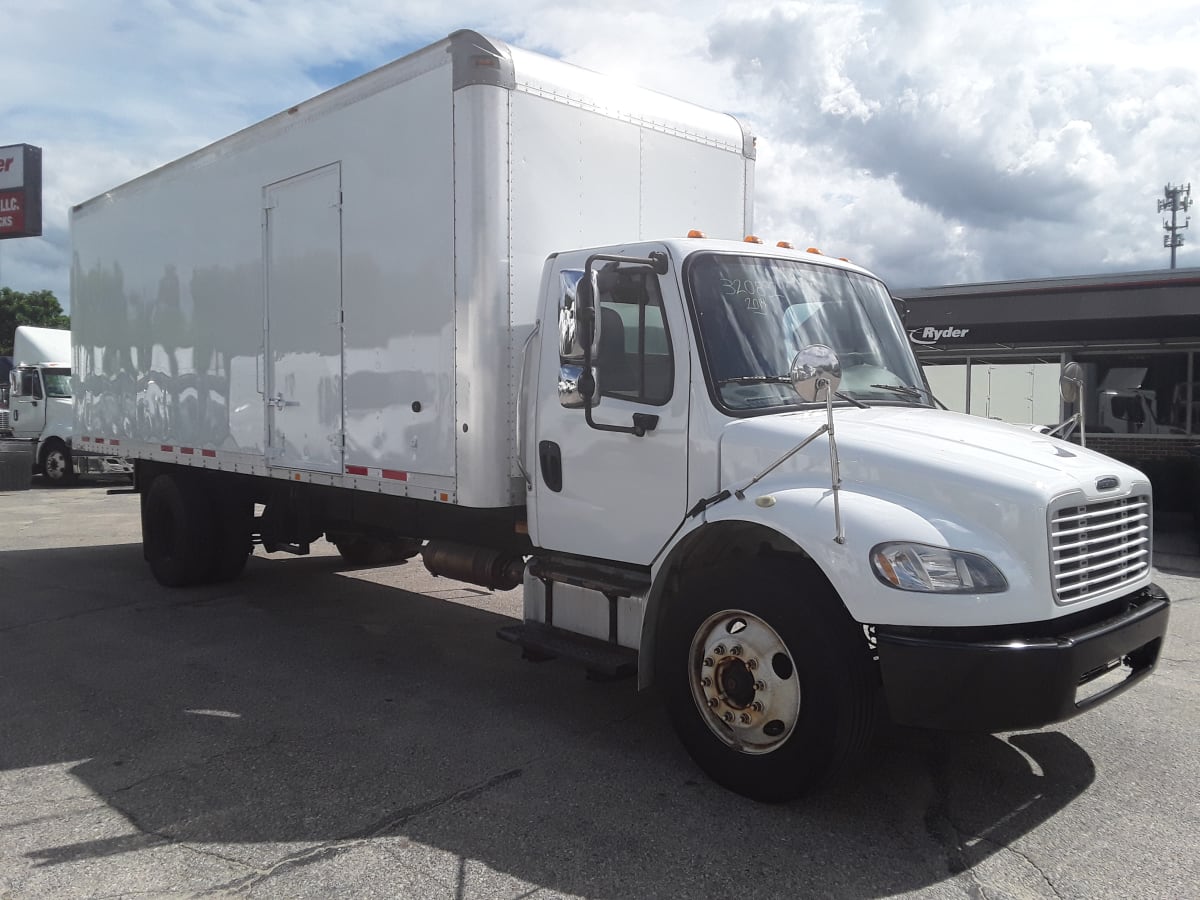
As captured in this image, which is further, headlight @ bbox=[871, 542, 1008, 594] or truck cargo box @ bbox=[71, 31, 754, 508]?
truck cargo box @ bbox=[71, 31, 754, 508]

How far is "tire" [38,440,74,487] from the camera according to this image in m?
20.6

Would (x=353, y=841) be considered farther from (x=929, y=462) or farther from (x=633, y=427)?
(x=929, y=462)

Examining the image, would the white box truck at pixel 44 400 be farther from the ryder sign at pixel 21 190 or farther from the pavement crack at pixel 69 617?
the pavement crack at pixel 69 617

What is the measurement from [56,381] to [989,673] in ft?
70.5

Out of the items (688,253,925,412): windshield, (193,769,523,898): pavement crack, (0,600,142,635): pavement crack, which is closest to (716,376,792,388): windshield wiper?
(688,253,925,412): windshield

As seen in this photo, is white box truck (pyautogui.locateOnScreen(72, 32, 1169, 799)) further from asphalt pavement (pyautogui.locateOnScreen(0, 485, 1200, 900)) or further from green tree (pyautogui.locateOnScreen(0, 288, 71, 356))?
green tree (pyautogui.locateOnScreen(0, 288, 71, 356))

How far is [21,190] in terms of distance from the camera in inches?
1125

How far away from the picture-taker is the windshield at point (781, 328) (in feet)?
15.0

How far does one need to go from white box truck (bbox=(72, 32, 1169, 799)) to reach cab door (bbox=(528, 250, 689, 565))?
0.02 metres

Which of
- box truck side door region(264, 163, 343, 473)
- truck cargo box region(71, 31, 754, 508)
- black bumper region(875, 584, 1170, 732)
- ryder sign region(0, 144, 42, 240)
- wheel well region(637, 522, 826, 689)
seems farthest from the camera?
ryder sign region(0, 144, 42, 240)

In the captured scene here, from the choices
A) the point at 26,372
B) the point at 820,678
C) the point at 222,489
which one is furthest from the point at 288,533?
the point at 26,372

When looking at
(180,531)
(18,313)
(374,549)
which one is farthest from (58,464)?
(18,313)

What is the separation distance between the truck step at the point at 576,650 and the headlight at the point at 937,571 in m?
1.51

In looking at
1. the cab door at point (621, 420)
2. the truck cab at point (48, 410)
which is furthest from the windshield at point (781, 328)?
the truck cab at point (48, 410)
